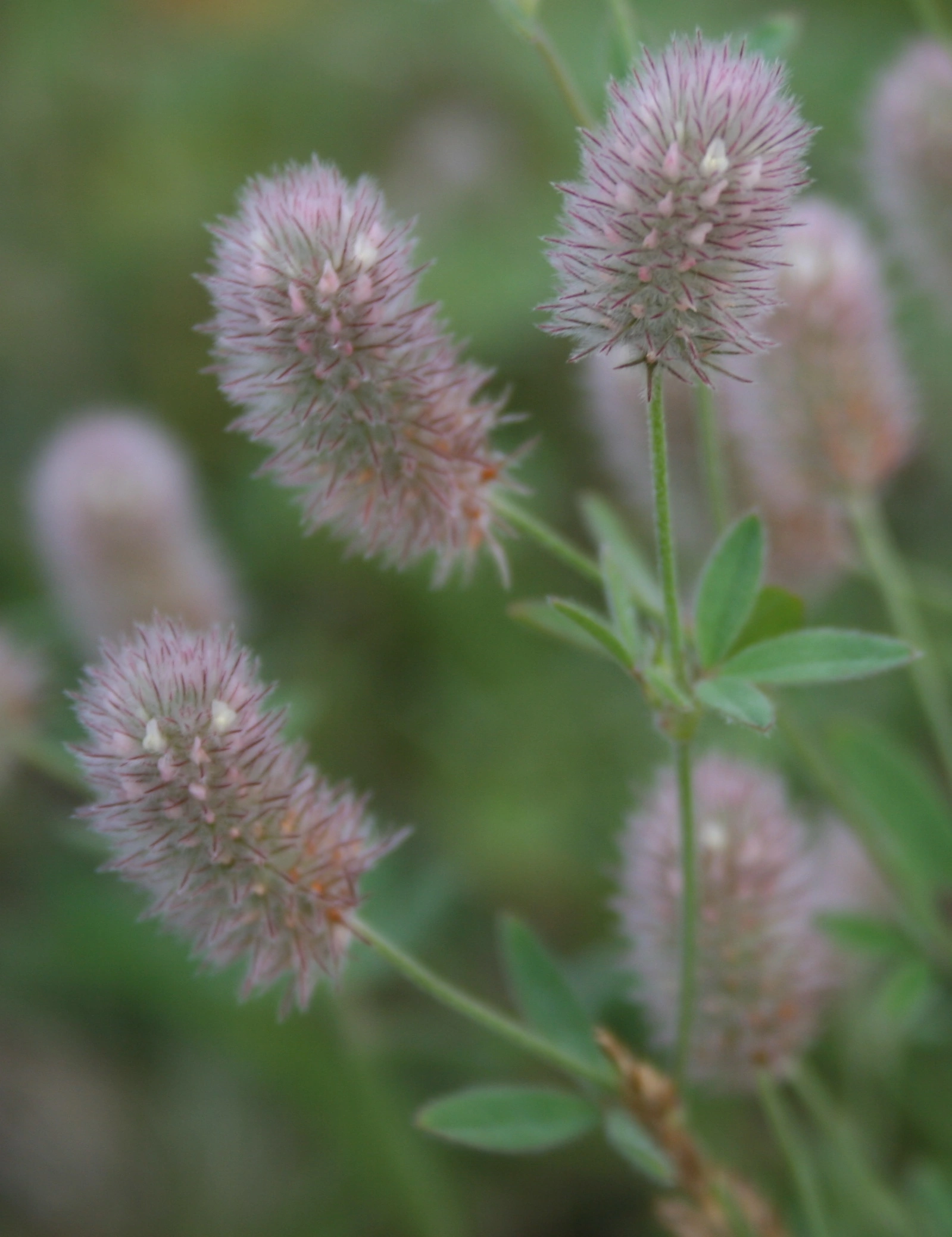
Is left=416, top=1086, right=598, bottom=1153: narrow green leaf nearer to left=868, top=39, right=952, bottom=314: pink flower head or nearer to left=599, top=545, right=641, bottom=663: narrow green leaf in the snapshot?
left=599, top=545, right=641, bottom=663: narrow green leaf

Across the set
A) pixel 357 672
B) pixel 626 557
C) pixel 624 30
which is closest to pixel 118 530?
pixel 357 672

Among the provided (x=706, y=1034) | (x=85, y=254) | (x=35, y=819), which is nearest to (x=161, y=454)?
(x=35, y=819)

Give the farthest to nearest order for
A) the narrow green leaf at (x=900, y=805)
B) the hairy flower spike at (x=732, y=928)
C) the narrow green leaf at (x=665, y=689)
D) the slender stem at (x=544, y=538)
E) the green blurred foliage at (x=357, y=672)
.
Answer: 1. the green blurred foliage at (x=357, y=672)
2. the narrow green leaf at (x=900, y=805)
3. the hairy flower spike at (x=732, y=928)
4. the slender stem at (x=544, y=538)
5. the narrow green leaf at (x=665, y=689)

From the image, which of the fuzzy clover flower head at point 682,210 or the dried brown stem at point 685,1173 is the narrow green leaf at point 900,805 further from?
the fuzzy clover flower head at point 682,210

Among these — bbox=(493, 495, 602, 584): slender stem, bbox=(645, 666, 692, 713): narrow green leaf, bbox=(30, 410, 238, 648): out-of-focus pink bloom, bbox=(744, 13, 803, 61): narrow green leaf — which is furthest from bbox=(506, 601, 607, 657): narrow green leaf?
bbox=(30, 410, 238, 648): out-of-focus pink bloom

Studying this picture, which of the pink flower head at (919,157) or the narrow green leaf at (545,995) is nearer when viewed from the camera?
the narrow green leaf at (545,995)

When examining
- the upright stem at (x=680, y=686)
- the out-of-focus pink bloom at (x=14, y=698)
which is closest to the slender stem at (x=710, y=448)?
the upright stem at (x=680, y=686)
